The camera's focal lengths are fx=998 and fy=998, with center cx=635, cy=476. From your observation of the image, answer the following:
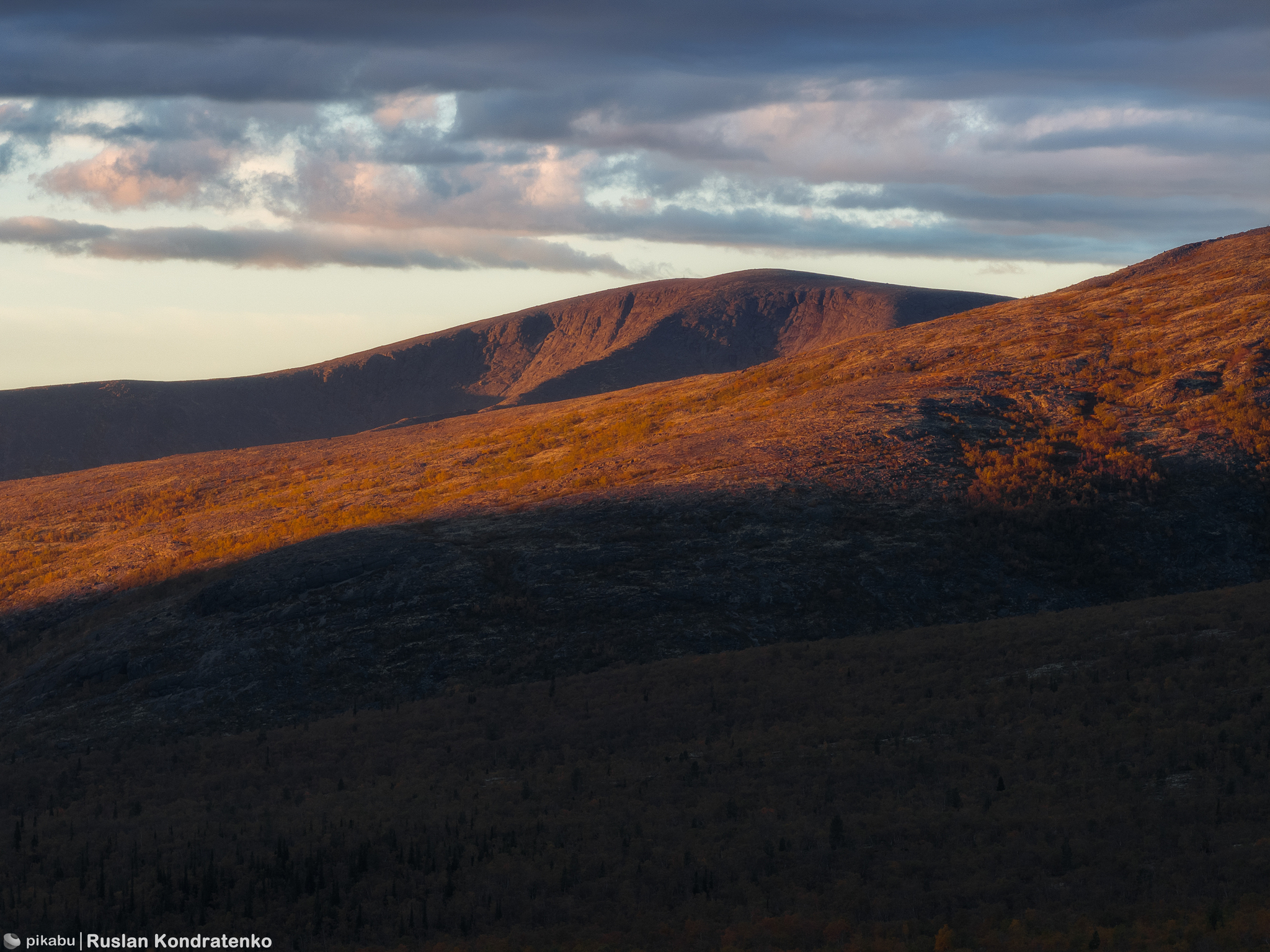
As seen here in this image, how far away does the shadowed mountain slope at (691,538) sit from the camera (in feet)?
103

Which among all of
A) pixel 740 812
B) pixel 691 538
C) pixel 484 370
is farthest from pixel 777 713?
pixel 484 370

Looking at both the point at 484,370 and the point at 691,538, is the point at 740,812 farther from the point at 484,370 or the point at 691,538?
the point at 484,370

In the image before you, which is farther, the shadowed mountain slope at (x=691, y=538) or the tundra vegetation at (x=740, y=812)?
the shadowed mountain slope at (x=691, y=538)

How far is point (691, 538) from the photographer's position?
124ft

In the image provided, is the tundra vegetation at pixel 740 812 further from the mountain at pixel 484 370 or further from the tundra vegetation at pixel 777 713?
the mountain at pixel 484 370

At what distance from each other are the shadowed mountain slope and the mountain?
8517 centimetres

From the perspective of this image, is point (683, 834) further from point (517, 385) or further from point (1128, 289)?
point (517, 385)

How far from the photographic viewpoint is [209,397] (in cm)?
15512

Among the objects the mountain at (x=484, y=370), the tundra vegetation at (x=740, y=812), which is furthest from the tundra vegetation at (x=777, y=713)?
the mountain at (x=484, y=370)

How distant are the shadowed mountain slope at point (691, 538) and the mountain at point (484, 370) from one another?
85.2m

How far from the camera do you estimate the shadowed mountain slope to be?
31.5m

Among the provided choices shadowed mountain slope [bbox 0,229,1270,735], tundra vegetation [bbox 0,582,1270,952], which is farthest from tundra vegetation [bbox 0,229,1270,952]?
shadowed mountain slope [bbox 0,229,1270,735]

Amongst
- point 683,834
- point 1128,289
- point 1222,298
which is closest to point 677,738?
point 683,834

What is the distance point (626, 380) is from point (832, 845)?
482 ft
